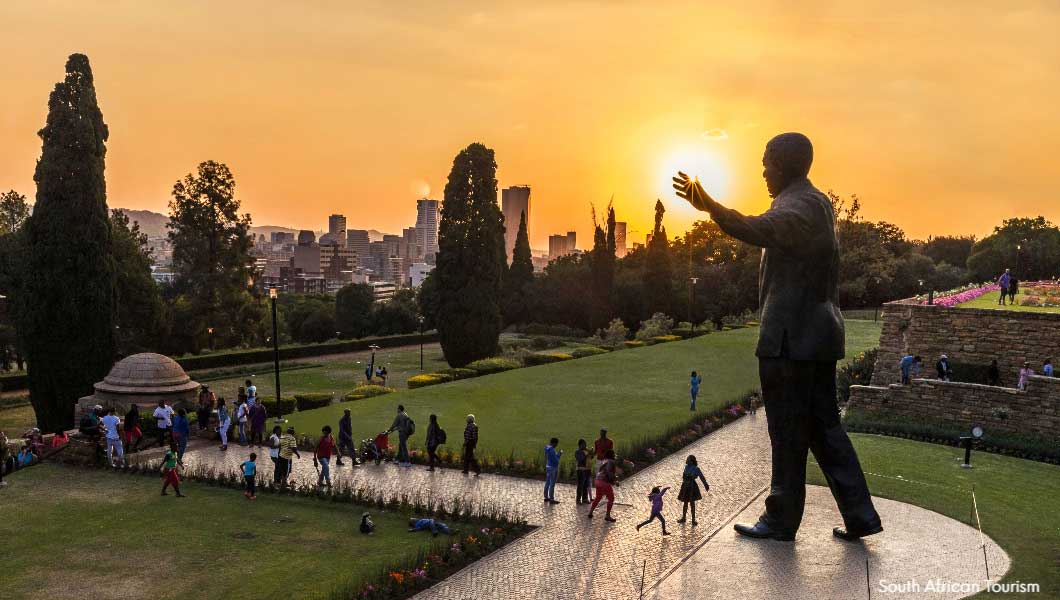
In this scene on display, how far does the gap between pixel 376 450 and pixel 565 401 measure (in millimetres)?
10585

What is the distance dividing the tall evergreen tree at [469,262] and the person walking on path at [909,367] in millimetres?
23793

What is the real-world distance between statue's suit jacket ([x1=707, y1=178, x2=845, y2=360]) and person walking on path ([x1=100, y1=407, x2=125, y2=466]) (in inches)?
635

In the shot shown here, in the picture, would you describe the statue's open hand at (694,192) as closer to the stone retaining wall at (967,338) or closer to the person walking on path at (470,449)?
the person walking on path at (470,449)

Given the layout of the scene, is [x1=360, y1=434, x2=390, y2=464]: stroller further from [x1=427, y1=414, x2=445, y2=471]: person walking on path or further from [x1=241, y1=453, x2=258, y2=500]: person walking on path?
[x1=241, y1=453, x2=258, y2=500]: person walking on path

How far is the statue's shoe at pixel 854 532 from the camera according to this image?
43.2 ft

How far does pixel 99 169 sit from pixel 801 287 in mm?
31039

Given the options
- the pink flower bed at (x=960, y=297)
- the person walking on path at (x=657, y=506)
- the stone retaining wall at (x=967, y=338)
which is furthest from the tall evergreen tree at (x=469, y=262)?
the person walking on path at (x=657, y=506)

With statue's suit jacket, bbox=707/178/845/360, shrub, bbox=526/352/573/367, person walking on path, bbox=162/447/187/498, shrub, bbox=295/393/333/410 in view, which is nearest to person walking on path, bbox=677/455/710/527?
statue's suit jacket, bbox=707/178/845/360

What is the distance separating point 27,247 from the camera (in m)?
32.5

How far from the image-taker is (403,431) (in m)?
20.5

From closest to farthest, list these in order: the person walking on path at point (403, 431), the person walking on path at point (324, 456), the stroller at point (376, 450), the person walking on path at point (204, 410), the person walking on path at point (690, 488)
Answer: the person walking on path at point (690, 488)
the person walking on path at point (324, 456)
the person walking on path at point (403, 431)
the stroller at point (376, 450)
the person walking on path at point (204, 410)

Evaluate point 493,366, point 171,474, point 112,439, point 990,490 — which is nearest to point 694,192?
point 990,490

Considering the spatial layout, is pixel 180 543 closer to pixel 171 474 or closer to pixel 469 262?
pixel 171 474

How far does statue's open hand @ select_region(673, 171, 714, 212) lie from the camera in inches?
456
